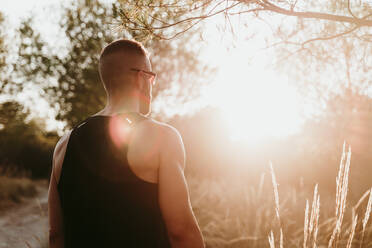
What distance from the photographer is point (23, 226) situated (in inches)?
296

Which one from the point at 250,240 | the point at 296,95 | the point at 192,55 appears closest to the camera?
the point at 250,240

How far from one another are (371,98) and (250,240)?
545 cm

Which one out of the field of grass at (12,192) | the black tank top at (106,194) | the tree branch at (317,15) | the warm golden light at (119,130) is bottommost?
the field of grass at (12,192)

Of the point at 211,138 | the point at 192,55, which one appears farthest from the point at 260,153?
the point at 192,55

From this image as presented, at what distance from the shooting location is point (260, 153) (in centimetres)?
1509

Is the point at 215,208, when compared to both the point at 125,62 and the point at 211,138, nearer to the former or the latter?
the point at 125,62

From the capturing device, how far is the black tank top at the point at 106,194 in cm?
146

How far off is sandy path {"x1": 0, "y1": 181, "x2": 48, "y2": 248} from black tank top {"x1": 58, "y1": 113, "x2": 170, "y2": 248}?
12.6 ft

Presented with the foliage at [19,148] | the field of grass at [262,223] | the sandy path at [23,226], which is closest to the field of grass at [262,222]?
the field of grass at [262,223]

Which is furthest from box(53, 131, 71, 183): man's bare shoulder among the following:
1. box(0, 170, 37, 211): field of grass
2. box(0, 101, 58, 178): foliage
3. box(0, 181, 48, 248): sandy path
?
box(0, 101, 58, 178): foliage

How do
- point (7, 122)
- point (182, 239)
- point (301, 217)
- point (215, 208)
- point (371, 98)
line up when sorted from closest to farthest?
point (182, 239)
point (301, 217)
point (215, 208)
point (371, 98)
point (7, 122)

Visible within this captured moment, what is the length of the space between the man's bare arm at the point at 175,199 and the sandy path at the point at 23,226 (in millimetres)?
4117

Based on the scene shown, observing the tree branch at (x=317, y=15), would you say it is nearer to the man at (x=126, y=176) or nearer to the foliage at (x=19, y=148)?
the man at (x=126, y=176)

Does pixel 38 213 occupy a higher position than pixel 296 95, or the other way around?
pixel 296 95
